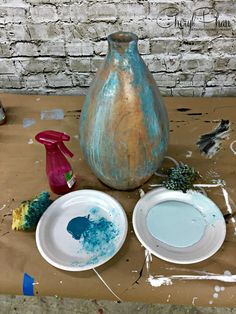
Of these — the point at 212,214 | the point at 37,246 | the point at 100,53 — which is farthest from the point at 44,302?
the point at 100,53

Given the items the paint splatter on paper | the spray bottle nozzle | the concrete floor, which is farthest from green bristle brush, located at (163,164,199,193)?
the concrete floor

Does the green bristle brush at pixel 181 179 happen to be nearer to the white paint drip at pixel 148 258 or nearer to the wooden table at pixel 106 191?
the wooden table at pixel 106 191

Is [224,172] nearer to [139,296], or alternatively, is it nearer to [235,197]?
[235,197]

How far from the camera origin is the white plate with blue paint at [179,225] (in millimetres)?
614

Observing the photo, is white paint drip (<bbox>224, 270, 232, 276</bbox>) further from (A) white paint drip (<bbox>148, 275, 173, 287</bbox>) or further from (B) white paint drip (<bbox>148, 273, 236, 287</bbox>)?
(A) white paint drip (<bbox>148, 275, 173, 287</bbox>)

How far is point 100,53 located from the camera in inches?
39.3

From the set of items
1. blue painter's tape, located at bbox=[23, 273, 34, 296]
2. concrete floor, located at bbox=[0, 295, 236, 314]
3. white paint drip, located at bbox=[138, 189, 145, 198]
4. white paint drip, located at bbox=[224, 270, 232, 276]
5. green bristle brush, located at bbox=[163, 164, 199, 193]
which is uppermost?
green bristle brush, located at bbox=[163, 164, 199, 193]

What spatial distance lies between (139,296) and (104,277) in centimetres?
7

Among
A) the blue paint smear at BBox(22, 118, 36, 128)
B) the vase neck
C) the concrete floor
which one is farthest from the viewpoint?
the concrete floor

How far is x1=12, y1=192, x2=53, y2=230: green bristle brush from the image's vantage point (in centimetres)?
65

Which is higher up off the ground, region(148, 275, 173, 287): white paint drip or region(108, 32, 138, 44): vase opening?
region(108, 32, 138, 44): vase opening

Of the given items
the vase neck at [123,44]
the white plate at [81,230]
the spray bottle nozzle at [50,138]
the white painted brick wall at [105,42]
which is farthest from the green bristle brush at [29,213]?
the white painted brick wall at [105,42]

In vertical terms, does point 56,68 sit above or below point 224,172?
above

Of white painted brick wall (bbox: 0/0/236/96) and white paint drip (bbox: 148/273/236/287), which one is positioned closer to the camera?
white paint drip (bbox: 148/273/236/287)
